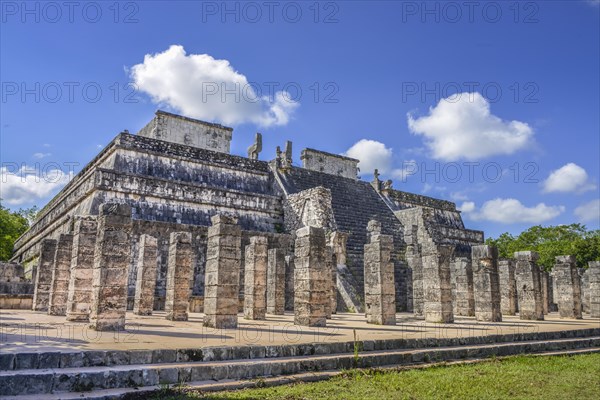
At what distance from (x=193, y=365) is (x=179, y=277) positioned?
620 centimetres

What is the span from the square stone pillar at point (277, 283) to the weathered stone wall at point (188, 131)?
18254 mm

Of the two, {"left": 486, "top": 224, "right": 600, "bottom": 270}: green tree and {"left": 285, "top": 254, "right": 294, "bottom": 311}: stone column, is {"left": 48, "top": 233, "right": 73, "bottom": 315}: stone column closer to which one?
{"left": 285, "top": 254, "right": 294, "bottom": 311}: stone column

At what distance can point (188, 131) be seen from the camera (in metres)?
31.5

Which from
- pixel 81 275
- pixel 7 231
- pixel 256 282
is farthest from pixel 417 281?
pixel 7 231

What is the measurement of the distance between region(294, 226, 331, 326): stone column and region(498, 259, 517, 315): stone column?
8.55 m

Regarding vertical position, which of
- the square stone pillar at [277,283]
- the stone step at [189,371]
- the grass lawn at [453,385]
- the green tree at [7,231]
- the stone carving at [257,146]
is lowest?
the grass lawn at [453,385]

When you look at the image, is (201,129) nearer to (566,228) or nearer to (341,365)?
(341,365)

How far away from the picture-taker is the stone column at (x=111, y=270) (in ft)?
27.4

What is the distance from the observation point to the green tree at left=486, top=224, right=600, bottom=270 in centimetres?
3494

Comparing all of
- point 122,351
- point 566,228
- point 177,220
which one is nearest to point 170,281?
point 122,351

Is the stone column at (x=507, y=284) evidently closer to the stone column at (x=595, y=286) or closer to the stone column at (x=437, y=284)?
the stone column at (x=595, y=286)

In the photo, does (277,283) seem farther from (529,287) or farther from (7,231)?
(7,231)

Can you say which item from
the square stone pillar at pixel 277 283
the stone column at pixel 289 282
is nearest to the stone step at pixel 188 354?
the square stone pillar at pixel 277 283

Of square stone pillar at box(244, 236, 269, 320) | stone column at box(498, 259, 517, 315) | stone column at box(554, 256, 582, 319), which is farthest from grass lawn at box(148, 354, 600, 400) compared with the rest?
stone column at box(554, 256, 582, 319)
